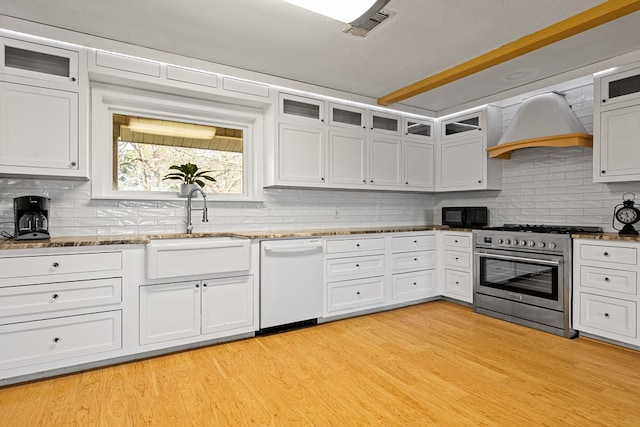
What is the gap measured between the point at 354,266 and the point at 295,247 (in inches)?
29.1

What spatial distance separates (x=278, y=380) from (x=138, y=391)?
85cm

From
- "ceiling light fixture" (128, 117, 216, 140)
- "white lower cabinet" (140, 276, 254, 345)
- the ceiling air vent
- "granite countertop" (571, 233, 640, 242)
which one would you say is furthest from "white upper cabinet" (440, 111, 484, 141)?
"white lower cabinet" (140, 276, 254, 345)

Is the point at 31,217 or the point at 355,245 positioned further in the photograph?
the point at 355,245

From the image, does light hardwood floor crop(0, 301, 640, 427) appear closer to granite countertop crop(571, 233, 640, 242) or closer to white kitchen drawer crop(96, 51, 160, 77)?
granite countertop crop(571, 233, 640, 242)

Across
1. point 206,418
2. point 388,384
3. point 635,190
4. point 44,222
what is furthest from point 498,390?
point 44,222

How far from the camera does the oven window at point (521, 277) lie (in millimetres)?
3244

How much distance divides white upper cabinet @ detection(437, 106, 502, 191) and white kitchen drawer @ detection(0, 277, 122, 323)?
385 centimetres

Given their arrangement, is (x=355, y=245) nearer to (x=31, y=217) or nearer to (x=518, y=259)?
(x=518, y=259)

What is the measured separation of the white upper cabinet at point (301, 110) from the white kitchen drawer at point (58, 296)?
2.14 meters

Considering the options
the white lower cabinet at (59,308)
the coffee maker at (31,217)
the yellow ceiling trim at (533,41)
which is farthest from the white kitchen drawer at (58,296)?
the yellow ceiling trim at (533,41)

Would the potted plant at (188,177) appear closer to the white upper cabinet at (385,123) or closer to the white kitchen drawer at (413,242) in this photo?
the white upper cabinet at (385,123)

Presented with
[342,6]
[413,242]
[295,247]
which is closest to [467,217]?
[413,242]

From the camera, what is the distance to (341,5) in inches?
81.2

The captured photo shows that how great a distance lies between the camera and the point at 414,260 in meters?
4.14
